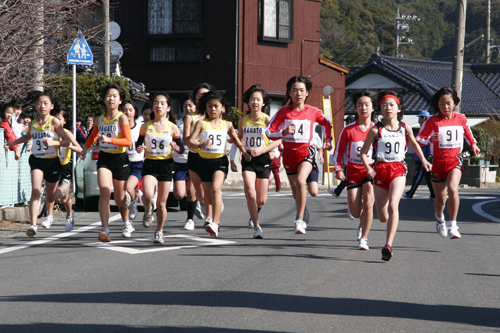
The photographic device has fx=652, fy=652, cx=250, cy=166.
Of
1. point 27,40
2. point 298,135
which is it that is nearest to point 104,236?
point 298,135

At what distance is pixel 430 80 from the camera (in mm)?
43406

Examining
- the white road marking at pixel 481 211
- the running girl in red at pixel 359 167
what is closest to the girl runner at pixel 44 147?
the running girl in red at pixel 359 167

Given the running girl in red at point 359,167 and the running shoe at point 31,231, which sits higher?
the running girl in red at point 359,167

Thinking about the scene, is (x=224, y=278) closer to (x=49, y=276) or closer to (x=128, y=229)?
(x=49, y=276)

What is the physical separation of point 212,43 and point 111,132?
63.1 feet

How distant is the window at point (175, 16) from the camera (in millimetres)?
26734

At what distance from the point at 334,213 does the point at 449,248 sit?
4517 millimetres

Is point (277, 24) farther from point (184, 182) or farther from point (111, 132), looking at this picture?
point (111, 132)

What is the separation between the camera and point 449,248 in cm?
822

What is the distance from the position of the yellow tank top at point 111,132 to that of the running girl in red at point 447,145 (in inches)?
153

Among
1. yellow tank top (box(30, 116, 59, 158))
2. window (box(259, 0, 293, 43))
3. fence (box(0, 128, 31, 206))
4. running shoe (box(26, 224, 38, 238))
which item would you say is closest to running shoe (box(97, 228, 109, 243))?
running shoe (box(26, 224, 38, 238))

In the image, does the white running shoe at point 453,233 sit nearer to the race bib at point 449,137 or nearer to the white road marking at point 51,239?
the race bib at point 449,137

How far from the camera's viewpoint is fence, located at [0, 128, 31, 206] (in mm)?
10789

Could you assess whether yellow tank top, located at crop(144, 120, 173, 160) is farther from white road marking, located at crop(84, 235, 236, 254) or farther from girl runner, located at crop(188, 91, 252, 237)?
white road marking, located at crop(84, 235, 236, 254)
